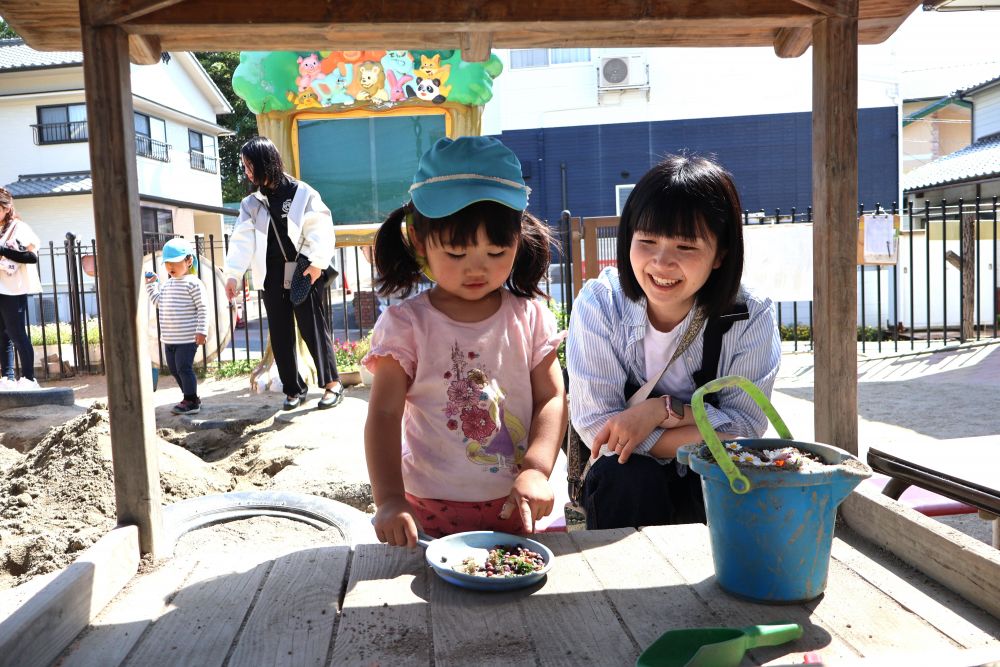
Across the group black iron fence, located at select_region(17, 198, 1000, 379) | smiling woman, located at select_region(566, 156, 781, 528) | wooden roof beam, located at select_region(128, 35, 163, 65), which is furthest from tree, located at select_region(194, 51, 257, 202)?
smiling woman, located at select_region(566, 156, 781, 528)

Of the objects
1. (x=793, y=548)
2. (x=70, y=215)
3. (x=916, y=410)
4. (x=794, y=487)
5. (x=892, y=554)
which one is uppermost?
(x=70, y=215)

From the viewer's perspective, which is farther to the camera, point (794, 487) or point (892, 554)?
point (892, 554)

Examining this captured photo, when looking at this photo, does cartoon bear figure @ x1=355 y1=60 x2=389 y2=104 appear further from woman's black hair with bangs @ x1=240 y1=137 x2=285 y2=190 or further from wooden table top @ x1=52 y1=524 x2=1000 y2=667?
wooden table top @ x1=52 y1=524 x2=1000 y2=667

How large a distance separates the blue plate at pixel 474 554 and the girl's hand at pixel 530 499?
6cm

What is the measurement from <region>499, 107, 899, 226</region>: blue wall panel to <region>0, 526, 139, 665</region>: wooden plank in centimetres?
1640

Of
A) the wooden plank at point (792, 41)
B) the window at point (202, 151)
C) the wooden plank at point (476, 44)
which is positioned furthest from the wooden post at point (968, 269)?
the window at point (202, 151)

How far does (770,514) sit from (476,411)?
81 cm

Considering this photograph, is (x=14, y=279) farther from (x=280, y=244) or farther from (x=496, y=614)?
(x=496, y=614)

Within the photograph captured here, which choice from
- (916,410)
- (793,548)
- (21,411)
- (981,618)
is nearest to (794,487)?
(793,548)

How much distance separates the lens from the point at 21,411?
6.35m

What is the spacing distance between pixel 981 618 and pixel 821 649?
399mm

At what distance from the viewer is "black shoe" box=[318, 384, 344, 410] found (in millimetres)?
6309

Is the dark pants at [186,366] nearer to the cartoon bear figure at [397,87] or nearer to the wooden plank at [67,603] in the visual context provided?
the cartoon bear figure at [397,87]

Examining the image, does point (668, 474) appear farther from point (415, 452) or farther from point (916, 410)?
point (916, 410)
